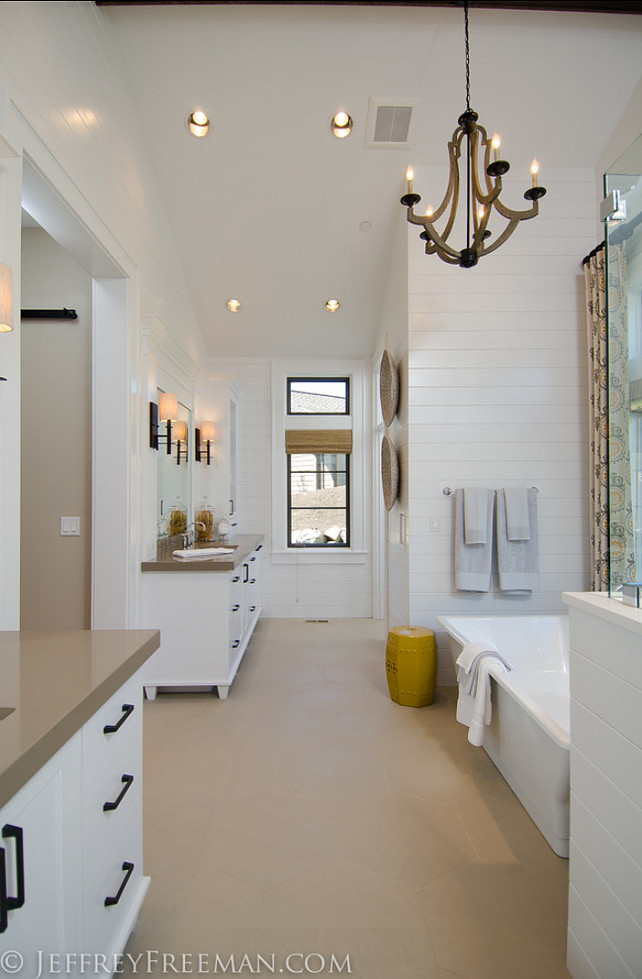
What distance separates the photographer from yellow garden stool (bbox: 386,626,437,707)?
3.32 metres

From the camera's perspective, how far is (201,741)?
2.86 meters

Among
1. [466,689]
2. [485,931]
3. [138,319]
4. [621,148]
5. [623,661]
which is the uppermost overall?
[621,148]

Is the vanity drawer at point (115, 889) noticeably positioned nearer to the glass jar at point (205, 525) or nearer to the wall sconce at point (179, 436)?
the wall sconce at point (179, 436)

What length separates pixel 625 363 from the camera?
134cm

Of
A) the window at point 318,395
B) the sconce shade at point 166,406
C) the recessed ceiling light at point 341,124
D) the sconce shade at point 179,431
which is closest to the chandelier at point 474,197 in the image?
the recessed ceiling light at point 341,124

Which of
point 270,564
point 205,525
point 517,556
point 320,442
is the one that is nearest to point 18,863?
point 517,556

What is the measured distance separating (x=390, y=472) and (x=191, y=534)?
1719mm

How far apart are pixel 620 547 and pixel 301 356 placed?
475 centimetres

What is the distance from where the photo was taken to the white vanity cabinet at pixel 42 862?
2.76 feet

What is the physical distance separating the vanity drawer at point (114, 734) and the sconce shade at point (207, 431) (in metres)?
3.69

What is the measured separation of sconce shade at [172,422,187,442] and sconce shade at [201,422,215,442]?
761 mm

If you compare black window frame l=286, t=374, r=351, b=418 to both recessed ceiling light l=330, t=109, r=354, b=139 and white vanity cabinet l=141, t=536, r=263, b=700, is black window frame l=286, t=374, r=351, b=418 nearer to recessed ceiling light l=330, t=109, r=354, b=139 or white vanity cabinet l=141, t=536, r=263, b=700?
recessed ceiling light l=330, t=109, r=354, b=139

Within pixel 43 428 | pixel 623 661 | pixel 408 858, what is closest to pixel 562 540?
pixel 408 858

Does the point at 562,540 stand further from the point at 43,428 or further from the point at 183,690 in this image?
the point at 43,428
